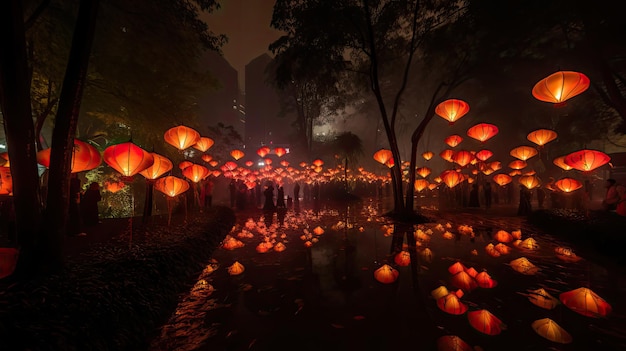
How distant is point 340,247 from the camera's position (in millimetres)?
7449

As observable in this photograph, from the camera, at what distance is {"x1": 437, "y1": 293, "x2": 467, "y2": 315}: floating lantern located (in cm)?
381

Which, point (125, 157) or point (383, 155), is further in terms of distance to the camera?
point (383, 155)

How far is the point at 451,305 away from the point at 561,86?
22.0ft

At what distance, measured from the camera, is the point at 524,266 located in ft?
18.7

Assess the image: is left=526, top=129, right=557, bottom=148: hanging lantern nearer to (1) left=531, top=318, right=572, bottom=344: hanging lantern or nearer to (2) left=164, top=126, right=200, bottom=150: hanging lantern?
(1) left=531, top=318, right=572, bottom=344: hanging lantern

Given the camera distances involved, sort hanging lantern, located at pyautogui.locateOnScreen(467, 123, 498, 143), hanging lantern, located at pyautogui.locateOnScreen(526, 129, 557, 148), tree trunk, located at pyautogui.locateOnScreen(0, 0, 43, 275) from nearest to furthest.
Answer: tree trunk, located at pyautogui.locateOnScreen(0, 0, 43, 275) < hanging lantern, located at pyautogui.locateOnScreen(526, 129, 557, 148) < hanging lantern, located at pyautogui.locateOnScreen(467, 123, 498, 143)

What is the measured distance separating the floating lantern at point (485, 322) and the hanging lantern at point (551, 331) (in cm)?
40

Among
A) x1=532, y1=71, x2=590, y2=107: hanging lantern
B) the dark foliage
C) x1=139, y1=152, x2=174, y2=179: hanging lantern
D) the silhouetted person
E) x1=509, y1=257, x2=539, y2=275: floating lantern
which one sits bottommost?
x1=509, y1=257, x2=539, y2=275: floating lantern

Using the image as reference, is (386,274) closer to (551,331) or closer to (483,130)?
(551,331)

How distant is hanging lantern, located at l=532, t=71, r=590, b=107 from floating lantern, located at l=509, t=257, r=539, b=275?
14.6ft

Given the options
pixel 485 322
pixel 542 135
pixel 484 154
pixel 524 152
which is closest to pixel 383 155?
pixel 542 135

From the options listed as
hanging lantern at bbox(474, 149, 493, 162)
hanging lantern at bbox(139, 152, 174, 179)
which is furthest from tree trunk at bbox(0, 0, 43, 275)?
hanging lantern at bbox(474, 149, 493, 162)

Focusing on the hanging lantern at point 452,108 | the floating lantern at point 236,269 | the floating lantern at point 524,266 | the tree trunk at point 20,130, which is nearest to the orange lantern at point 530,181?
the hanging lantern at point 452,108

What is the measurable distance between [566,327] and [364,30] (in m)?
11.4
